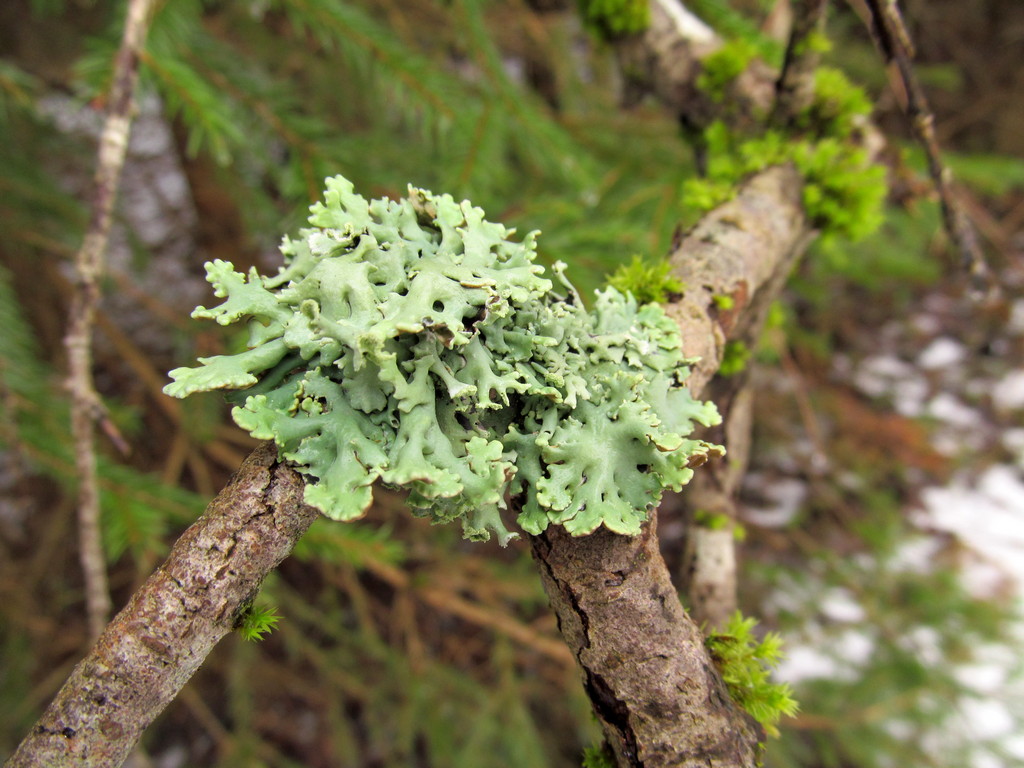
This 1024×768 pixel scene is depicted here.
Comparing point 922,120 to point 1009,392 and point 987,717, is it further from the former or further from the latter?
point 1009,392

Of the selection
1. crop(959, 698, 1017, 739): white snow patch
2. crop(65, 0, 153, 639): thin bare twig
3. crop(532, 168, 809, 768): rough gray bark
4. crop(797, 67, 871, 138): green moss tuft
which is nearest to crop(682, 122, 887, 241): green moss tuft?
crop(797, 67, 871, 138): green moss tuft

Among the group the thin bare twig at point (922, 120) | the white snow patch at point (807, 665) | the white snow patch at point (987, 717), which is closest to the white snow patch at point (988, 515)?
the white snow patch at point (987, 717)

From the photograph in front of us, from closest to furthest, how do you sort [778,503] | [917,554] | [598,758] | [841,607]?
[598,758] → [841,607] → [917,554] → [778,503]

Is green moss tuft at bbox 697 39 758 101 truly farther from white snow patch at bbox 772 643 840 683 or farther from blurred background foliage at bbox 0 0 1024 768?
white snow patch at bbox 772 643 840 683

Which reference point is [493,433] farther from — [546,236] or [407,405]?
[546,236]

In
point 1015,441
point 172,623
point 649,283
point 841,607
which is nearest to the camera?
point 172,623

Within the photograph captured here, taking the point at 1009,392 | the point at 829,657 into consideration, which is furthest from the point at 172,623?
the point at 1009,392
